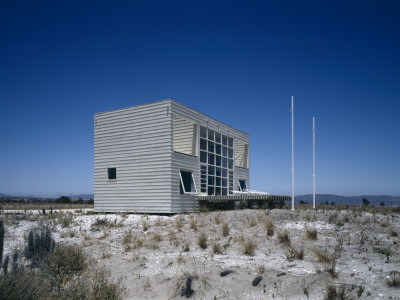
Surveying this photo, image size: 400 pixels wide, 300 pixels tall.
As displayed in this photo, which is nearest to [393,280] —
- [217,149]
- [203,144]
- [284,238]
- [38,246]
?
[284,238]

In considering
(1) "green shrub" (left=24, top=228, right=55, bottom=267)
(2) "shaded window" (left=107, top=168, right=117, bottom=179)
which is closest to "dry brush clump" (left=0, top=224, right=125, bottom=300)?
(1) "green shrub" (left=24, top=228, right=55, bottom=267)

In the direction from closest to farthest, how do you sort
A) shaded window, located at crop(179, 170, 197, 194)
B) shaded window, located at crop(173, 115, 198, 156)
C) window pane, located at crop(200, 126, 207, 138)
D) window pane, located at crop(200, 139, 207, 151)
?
shaded window, located at crop(179, 170, 197, 194) → shaded window, located at crop(173, 115, 198, 156) → window pane, located at crop(200, 126, 207, 138) → window pane, located at crop(200, 139, 207, 151)

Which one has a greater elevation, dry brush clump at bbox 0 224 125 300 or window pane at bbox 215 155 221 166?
window pane at bbox 215 155 221 166

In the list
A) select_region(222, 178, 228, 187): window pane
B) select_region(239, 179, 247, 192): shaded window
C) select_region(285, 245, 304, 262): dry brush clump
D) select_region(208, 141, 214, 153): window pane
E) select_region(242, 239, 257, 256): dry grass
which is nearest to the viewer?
select_region(285, 245, 304, 262): dry brush clump

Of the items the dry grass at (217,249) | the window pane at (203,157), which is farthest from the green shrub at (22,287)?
the window pane at (203,157)

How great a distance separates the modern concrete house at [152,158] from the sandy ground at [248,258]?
16.8 feet

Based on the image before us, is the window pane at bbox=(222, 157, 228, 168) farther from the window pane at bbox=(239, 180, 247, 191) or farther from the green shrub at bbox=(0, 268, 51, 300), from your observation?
the green shrub at bbox=(0, 268, 51, 300)

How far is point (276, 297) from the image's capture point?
22.5ft

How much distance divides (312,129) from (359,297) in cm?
1914

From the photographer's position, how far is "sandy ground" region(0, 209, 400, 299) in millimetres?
7133

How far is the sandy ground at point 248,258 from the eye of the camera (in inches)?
281

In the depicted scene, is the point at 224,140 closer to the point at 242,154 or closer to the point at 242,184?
the point at 242,154

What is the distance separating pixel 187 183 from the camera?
67.5ft

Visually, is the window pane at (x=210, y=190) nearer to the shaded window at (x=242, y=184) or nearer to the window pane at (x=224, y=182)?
the window pane at (x=224, y=182)
